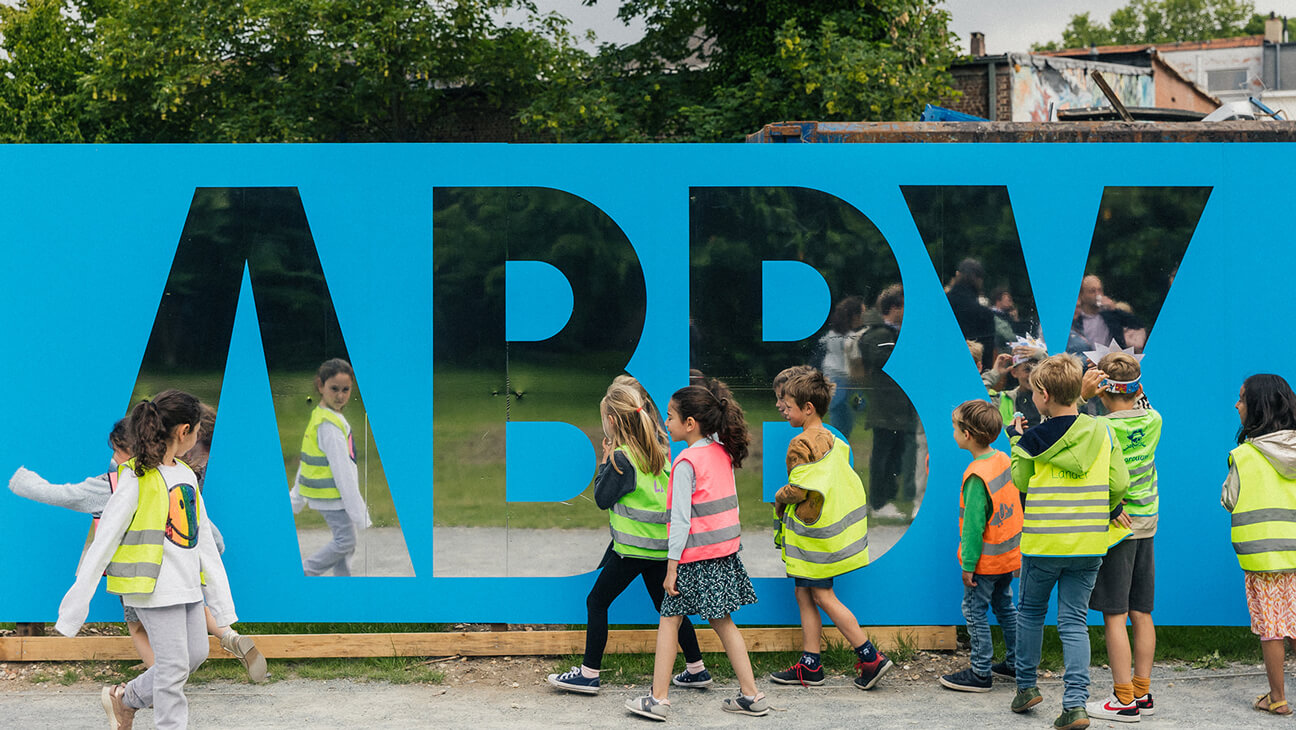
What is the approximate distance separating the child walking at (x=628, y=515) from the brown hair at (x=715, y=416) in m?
0.23

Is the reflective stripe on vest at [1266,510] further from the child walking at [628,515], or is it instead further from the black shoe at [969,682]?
the child walking at [628,515]

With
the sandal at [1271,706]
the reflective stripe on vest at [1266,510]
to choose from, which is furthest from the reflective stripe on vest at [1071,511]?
the sandal at [1271,706]

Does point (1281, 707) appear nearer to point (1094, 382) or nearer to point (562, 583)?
point (1094, 382)

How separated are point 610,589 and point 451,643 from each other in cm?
104

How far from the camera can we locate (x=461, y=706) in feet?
16.5

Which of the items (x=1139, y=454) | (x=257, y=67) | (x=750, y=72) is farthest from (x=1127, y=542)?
(x=257, y=67)

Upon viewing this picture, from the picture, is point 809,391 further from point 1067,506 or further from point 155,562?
point 155,562

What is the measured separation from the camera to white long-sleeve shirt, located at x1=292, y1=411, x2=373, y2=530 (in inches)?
221

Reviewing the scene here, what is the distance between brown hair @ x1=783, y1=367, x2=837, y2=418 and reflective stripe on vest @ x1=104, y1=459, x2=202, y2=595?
2.62 meters

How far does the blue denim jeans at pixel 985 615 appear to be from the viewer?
16.6 feet

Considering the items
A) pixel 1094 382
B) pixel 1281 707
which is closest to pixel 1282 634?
pixel 1281 707

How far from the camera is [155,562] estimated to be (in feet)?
13.5

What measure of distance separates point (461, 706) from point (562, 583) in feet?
2.86

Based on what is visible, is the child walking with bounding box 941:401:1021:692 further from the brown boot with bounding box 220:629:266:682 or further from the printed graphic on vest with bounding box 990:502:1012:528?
the brown boot with bounding box 220:629:266:682
